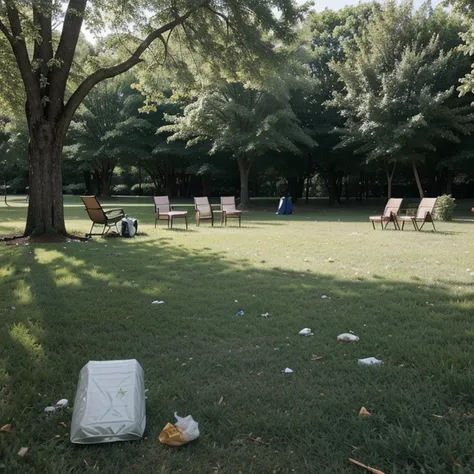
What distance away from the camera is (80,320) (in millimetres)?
4375

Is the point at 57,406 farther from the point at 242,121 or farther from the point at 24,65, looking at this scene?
the point at 242,121

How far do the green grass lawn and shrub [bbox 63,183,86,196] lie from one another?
2165 inches

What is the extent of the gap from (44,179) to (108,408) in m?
9.81

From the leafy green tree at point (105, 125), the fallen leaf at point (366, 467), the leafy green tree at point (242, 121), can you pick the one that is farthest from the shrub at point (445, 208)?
the leafy green tree at point (105, 125)

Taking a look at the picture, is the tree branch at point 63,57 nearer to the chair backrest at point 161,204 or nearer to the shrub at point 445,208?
the chair backrest at point 161,204

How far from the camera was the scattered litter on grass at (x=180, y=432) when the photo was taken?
2316mm

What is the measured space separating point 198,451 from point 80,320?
254 cm

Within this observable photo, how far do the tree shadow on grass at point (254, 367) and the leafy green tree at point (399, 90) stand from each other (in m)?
18.5

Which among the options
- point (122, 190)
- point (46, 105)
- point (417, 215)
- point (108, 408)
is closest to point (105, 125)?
point (122, 190)

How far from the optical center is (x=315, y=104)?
30.5 metres

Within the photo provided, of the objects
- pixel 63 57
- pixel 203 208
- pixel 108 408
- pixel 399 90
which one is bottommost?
pixel 108 408

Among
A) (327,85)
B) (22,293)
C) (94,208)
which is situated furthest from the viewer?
(327,85)

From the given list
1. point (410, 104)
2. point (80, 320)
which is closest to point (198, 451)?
point (80, 320)

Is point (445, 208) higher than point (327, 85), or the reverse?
point (327, 85)
